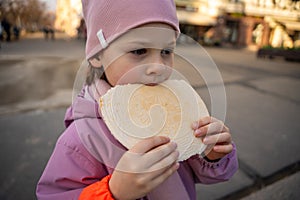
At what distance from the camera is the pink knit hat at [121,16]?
26.7 inches

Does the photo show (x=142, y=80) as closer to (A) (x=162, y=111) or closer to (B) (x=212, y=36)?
(A) (x=162, y=111)

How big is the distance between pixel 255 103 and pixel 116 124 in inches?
116

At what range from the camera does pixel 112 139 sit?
793 mm

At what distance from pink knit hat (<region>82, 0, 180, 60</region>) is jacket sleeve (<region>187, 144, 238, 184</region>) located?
0.55 metres

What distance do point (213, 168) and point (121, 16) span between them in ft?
2.26

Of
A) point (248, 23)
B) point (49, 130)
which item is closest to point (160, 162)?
point (49, 130)

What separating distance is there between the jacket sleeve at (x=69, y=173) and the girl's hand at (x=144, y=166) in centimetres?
16

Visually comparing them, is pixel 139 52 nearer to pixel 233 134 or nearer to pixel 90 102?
pixel 90 102

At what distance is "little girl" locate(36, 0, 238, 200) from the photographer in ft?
2.00

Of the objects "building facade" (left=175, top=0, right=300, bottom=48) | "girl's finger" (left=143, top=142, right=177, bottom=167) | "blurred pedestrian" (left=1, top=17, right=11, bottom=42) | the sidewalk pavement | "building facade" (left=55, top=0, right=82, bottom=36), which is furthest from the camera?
"building facade" (left=55, top=0, right=82, bottom=36)

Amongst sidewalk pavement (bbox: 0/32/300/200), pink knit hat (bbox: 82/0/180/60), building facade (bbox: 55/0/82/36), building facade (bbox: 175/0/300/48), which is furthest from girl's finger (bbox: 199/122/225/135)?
building facade (bbox: 55/0/82/36)

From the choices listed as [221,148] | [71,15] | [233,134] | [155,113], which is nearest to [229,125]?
[233,134]

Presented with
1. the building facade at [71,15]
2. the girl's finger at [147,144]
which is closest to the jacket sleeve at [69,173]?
the girl's finger at [147,144]

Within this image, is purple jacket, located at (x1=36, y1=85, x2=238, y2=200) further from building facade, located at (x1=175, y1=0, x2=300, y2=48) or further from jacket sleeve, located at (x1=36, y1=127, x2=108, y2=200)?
building facade, located at (x1=175, y1=0, x2=300, y2=48)
